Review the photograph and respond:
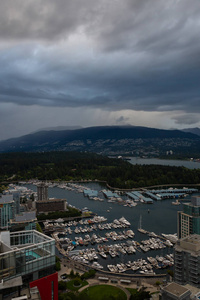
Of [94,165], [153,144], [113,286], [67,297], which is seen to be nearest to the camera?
[67,297]

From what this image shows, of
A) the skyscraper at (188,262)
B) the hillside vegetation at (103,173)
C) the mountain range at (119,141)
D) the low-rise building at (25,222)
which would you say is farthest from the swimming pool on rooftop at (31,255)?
the mountain range at (119,141)

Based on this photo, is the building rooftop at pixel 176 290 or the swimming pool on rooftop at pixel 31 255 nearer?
the swimming pool on rooftop at pixel 31 255

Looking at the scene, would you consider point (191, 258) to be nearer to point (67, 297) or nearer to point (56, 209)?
point (67, 297)

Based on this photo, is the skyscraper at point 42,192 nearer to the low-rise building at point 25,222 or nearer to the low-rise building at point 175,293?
the low-rise building at point 25,222

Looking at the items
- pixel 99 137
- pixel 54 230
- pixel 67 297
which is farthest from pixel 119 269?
pixel 99 137

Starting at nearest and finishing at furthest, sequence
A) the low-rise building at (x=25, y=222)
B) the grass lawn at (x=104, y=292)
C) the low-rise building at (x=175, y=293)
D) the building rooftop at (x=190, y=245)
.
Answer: the low-rise building at (x=175, y=293), the building rooftop at (x=190, y=245), the grass lawn at (x=104, y=292), the low-rise building at (x=25, y=222)
